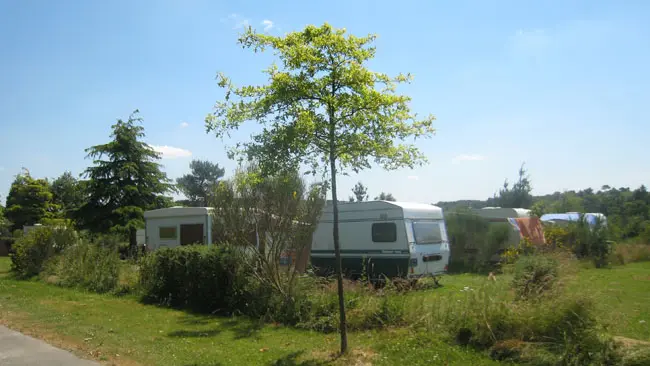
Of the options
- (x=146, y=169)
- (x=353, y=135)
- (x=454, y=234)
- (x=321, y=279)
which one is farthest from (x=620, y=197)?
(x=353, y=135)

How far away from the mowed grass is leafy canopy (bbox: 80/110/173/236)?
48.9ft

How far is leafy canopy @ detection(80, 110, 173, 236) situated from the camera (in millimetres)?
25922

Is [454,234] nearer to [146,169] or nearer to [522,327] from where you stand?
[522,327]

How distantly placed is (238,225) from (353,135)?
173 inches

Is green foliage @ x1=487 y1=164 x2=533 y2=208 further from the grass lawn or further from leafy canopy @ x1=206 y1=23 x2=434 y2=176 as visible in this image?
leafy canopy @ x1=206 y1=23 x2=434 y2=176

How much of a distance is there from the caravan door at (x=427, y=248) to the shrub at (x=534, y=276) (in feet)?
14.0

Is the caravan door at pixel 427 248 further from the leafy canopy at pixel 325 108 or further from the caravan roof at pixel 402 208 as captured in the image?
the leafy canopy at pixel 325 108

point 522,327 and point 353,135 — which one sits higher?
point 353,135

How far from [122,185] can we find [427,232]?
18.5 m

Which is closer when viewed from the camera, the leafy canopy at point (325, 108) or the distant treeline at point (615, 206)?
the leafy canopy at point (325, 108)

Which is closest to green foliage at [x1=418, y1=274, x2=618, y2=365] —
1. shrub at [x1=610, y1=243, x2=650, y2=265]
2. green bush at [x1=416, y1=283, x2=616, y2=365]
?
green bush at [x1=416, y1=283, x2=616, y2=365]

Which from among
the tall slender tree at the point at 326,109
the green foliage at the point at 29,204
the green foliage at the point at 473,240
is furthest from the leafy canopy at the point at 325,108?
the green foliage at the point at 29,204

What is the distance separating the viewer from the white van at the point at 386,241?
13133mm

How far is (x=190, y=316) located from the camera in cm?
1009
